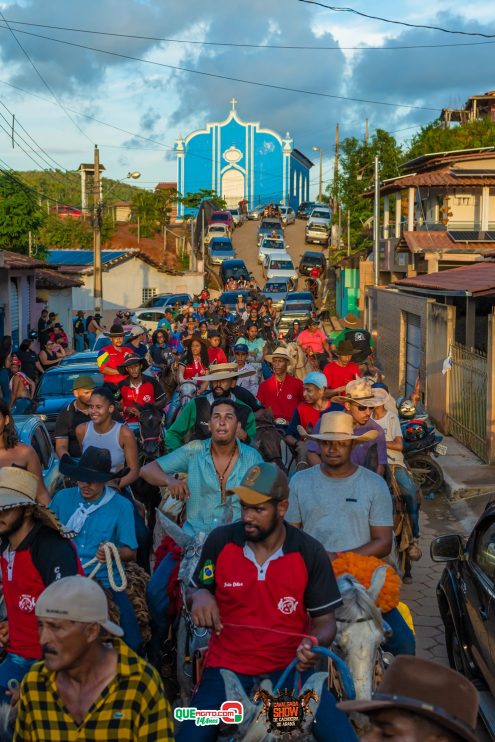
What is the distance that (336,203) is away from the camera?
6844 centimetres

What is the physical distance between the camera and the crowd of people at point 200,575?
359 cm

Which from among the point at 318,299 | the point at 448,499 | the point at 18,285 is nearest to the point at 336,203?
the point at 318,299

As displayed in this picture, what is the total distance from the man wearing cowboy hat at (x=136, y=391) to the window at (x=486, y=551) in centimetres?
567

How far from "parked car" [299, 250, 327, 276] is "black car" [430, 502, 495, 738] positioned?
53585 mm

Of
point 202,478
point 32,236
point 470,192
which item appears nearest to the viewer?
point 202,478

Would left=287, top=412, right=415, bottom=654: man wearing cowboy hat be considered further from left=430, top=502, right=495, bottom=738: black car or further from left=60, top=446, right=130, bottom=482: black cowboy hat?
left=60, top=446, right=130, bottom=482: black cowboy hat

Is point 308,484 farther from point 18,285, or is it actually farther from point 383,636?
point 18,285

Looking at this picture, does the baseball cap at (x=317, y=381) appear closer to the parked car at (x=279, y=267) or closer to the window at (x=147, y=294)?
the parked car at (x=279, y=267)

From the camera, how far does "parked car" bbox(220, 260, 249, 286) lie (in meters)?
58.2

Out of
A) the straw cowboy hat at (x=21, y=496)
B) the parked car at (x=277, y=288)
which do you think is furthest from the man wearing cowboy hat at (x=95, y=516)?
the parked car at (x=277, y=288)

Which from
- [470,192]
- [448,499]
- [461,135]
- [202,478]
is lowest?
[448,499]

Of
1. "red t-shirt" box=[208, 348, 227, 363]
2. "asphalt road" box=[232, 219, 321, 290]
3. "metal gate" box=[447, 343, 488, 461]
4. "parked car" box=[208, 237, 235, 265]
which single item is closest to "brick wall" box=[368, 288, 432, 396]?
"metal gate" box=[447, 343, 488, 461]

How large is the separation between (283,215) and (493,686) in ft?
248

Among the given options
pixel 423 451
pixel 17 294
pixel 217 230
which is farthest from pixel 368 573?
pixel 217 230
